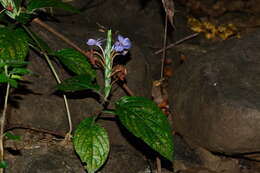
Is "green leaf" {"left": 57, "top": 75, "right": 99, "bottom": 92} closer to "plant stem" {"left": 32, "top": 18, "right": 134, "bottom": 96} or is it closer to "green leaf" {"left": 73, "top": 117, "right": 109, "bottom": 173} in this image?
"green leaf" {"left": 73, "top": 117, "right": 109, "bottom": 173}

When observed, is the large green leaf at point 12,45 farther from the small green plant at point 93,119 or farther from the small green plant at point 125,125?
the small green plant at point 125,125

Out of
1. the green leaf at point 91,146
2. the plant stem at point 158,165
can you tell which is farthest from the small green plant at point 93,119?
the plant stem at point 158,165

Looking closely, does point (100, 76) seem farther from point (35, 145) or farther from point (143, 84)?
point (35, 145)

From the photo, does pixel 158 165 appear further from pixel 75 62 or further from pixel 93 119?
pixel 75 62

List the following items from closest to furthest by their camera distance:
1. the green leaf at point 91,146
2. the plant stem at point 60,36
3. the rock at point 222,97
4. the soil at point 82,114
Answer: the green leaf at point 91,146 < the soil at point 82,114 < the rock at point 222,97 < the plant stem at point 60,36

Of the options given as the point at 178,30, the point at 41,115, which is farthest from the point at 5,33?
the point at 178,30

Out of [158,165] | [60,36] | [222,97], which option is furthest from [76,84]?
[222,97]
